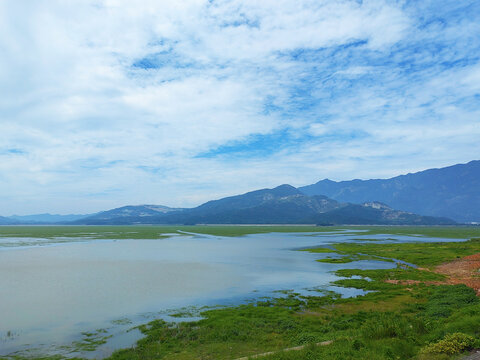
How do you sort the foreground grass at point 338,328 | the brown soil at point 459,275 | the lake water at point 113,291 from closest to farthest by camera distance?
the foreground grass at point 338,328 → the lake water at point 113,291 → the brown soil at point 459,275

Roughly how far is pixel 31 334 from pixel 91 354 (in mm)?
7139

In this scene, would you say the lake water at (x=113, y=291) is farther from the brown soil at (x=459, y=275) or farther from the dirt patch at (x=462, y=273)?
the dirt patch at (x=462, y=273)

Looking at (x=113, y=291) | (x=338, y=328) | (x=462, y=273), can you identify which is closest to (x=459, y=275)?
(x=462, y=273)

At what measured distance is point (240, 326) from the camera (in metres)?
23.7

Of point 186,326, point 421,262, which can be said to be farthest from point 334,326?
point 421,262

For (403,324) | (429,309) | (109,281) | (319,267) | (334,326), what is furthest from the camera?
(319,267)

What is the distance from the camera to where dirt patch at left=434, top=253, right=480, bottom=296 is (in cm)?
3636

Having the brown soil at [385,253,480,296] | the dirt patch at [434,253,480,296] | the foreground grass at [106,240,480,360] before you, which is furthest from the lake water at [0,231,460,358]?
the dirt patch at [434,253,480,296]

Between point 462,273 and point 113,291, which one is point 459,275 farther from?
point 113,291

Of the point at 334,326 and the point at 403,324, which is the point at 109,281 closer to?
the point at 334,326

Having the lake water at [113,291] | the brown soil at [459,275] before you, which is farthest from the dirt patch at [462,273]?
the lake water at [113,291]

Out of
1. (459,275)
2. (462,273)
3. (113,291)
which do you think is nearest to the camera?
(113,291)

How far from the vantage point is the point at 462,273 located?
4381 centimetres

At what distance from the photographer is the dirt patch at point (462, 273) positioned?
119 feet
